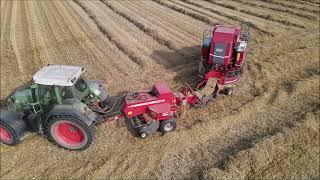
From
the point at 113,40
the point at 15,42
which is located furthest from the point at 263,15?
the point at 15,42

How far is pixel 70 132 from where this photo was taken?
336 inches

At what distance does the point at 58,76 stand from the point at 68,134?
1.49 metres

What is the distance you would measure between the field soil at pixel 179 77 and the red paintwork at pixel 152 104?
2.17ft

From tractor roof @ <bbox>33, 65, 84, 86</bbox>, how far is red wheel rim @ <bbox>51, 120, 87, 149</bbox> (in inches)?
37.4

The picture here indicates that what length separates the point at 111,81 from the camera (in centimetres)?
1191

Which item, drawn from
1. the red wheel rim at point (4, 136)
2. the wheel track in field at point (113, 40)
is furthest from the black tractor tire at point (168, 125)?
the wheel track in field at point (113, 40)

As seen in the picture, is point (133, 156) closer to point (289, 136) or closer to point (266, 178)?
point (266, 178)

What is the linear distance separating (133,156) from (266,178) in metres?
3.15

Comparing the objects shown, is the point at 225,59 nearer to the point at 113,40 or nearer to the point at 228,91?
the point at 228,91

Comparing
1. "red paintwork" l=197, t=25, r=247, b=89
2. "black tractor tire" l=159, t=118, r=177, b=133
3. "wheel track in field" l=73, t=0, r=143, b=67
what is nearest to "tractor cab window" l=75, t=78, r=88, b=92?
"black tractor tire" l=159, t=118, r=177, b=133

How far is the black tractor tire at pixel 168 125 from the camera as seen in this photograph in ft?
28.9

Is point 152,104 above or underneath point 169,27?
above

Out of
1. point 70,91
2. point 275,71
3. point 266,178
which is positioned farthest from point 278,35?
point 70,91

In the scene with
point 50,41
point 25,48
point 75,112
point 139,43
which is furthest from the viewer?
point 50,41
